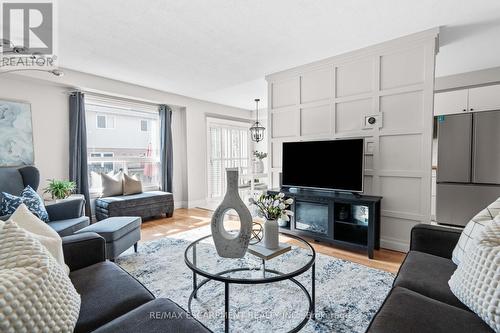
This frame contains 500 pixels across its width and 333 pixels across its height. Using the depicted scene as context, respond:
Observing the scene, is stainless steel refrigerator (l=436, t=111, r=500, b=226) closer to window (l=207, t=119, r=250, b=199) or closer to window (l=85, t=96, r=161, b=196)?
window (l=207, t=119, r=250, b=199)

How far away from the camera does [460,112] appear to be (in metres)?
3.79

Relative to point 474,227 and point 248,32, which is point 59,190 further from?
point 474,227

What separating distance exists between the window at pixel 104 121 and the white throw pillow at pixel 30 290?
3.95 m

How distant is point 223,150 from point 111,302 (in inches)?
214

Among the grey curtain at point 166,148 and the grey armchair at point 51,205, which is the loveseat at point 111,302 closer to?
the grey armchair at point 51,205

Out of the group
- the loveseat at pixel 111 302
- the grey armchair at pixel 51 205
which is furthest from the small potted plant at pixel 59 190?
the loveseat at pixel 111 302

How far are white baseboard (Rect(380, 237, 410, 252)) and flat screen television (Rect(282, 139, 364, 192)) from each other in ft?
2.35

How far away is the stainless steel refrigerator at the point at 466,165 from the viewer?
11.2 feet

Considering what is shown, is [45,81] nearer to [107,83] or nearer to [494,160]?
[107,83]

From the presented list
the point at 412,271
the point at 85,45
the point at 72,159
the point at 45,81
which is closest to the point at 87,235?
the point at 412,271

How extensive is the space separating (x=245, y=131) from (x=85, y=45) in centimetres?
461

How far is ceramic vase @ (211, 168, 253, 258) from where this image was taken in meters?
1.65

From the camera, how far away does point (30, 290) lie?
0.79m

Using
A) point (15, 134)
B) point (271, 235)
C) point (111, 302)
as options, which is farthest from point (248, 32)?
point (15, 134)
